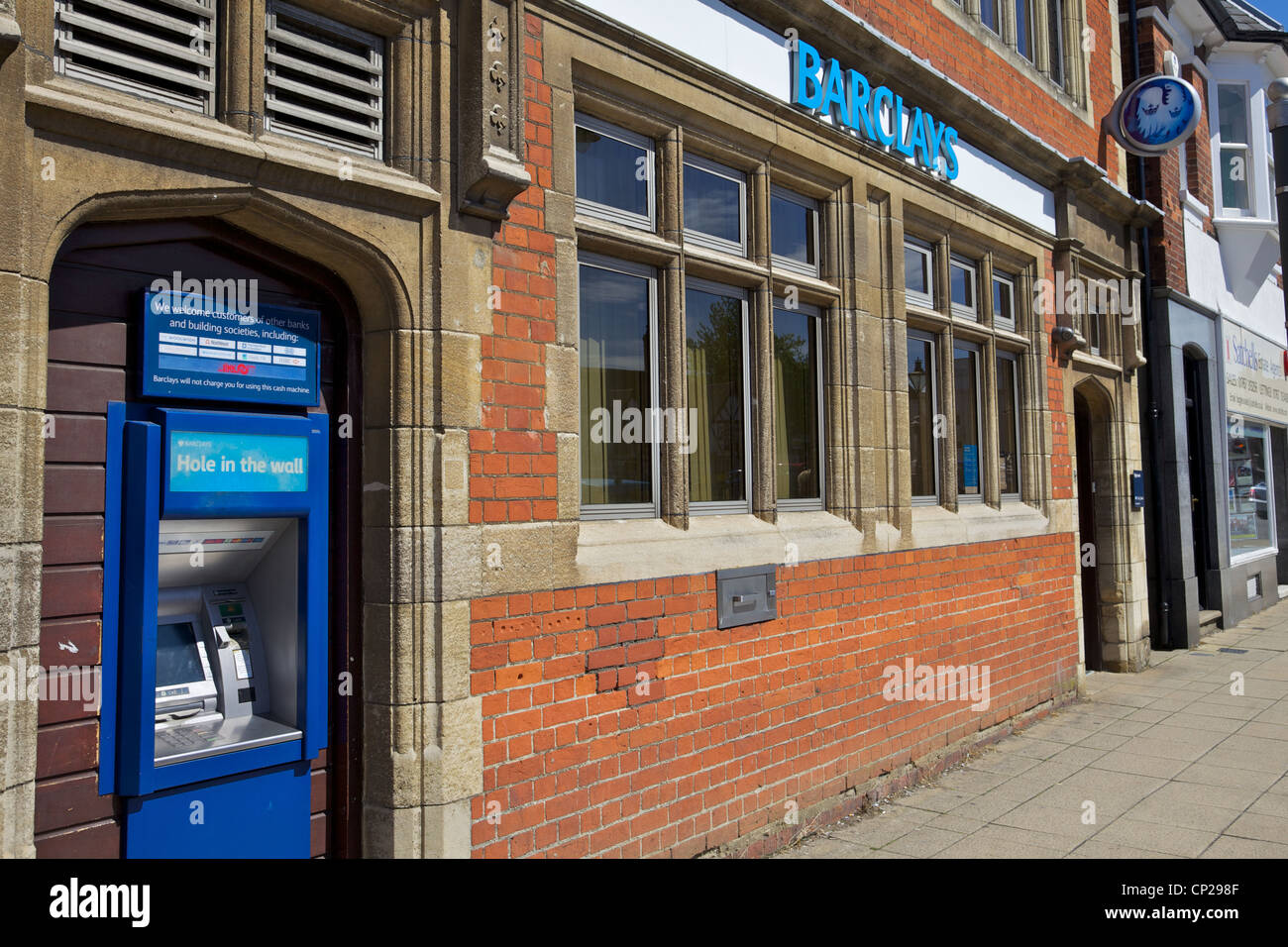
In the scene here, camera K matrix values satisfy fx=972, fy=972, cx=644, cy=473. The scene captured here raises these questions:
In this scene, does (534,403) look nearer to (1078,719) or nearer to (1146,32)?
(1078,719)

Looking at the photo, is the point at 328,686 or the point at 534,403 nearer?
the point at 328,686

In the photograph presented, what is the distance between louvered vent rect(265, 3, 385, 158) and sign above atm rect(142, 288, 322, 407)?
0.66 metres

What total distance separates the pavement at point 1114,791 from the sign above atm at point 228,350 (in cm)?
346

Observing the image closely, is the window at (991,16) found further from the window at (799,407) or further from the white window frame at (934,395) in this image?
the window at (799,407)

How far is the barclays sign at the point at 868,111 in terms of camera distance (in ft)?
19.0

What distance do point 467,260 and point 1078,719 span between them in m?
6.77

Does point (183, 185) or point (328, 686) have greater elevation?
point (183, 185)

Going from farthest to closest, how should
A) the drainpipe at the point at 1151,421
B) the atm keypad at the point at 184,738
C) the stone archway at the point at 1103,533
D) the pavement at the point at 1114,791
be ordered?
1. the drainpipe at the point at 1151,421
2. the stone archway at the point at 1103,533
3. the pavement at the point at 1114,791
4. the atm keypad at the point at 184,738

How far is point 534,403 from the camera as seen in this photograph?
413 centimetres

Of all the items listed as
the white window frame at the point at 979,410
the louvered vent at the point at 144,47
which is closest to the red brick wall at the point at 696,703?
the white window frame at the point at 979,410

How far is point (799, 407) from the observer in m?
6.07

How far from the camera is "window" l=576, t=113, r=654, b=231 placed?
4.64 m

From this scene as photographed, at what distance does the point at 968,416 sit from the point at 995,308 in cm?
103

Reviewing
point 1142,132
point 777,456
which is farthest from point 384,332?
point 1142,132
